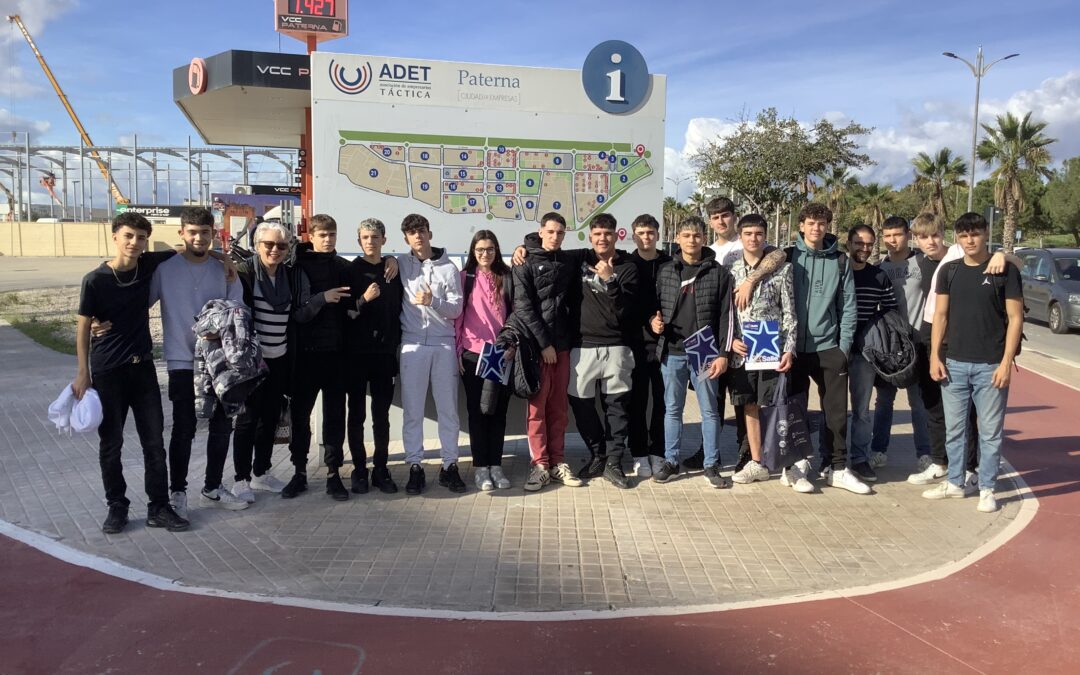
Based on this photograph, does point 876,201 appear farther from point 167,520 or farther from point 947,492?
point 167,520

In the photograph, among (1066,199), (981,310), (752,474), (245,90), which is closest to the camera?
(981,310)

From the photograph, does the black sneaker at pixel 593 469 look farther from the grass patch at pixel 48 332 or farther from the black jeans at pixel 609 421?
the grass patch at pixel 48 332

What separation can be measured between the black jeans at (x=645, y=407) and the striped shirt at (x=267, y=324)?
103 inches

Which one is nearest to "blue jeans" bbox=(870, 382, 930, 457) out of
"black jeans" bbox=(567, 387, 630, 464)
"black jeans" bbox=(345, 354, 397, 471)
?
"black jeans" bbox=(567, 387, 630, 464)

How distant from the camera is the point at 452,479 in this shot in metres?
5.88

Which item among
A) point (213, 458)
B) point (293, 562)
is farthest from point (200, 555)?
point (213, 458)

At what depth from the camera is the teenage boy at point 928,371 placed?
5.96 meters

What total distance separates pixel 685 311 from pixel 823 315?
39.8 inches

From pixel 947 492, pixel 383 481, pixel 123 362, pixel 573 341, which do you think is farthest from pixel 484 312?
pixel 947 492

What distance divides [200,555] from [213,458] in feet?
3.12

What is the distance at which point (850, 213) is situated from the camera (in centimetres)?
6131

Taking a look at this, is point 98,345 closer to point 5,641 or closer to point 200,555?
point 200,555

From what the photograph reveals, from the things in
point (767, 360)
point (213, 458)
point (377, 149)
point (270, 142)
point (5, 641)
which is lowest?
point (5, 641)

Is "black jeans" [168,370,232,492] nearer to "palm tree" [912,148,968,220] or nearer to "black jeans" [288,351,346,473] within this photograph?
"black jeans" [288,351,346,473]
